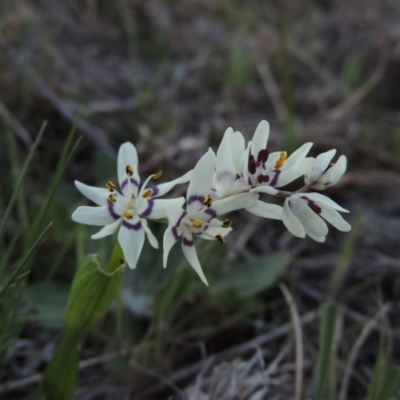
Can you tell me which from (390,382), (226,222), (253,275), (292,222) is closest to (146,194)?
(226,222)

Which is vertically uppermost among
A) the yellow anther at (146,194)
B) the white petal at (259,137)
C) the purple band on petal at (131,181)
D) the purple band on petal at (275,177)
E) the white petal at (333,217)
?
the white petal at (259,137)

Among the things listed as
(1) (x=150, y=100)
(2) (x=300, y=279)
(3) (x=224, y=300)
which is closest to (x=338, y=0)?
(1) (x=150, y=100)

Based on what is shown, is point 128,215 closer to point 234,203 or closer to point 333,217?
point 234,203

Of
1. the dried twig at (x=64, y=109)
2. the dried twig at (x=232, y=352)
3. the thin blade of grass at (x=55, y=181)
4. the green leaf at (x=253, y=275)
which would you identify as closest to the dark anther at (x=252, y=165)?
the thin blade of grass at (x=55, y=181)

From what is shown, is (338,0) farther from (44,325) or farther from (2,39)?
(44,325)

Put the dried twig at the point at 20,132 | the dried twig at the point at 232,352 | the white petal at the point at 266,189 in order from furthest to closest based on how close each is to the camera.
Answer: the dried twig at the point at 20,132 → the dried twig at the point at 232,352 → the white petal at the point at 266,189

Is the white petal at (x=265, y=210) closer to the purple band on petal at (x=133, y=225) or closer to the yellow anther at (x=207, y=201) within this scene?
the yellow anther at (x=207, y=201)
